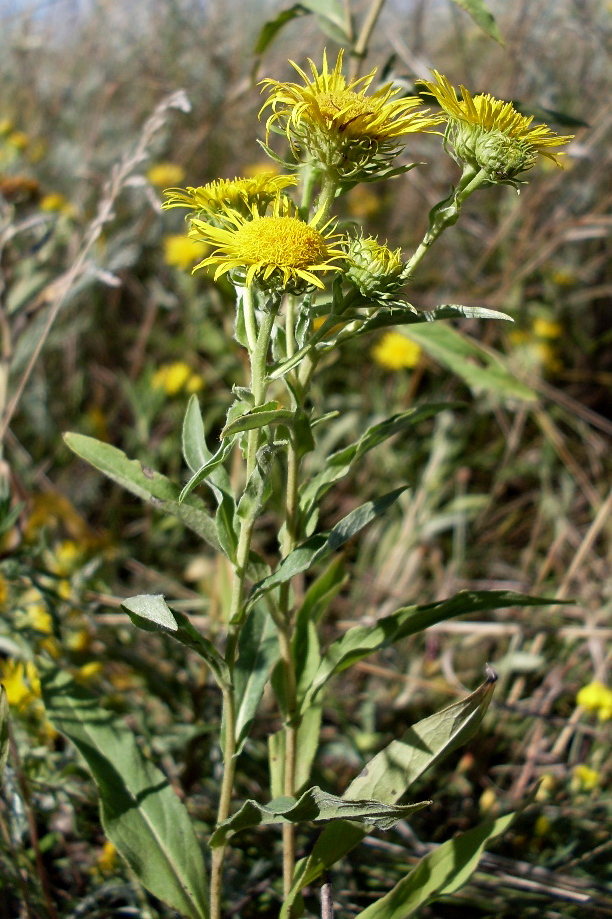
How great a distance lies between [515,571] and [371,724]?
920mm

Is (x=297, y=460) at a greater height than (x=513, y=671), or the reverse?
(x=297, y=460)

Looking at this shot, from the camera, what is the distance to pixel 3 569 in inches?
66.3

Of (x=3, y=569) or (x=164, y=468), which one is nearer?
(x=3, y=569)

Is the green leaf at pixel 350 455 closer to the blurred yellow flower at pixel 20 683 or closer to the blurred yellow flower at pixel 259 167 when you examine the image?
the blurred yellow flower at pixel 20 683

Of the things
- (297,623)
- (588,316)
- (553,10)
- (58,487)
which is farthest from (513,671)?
(553,10)

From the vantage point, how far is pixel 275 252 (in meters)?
1.01

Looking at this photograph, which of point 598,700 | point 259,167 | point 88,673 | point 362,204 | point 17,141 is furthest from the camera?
point 362,204

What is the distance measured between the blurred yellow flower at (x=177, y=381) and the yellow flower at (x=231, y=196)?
190 cm

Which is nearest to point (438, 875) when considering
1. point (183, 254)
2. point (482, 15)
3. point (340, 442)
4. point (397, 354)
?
point (482, 15)

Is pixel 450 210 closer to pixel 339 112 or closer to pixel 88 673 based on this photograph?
pixel 339 112

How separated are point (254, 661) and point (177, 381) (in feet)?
6.23

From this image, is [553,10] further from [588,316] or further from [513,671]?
[513,671]

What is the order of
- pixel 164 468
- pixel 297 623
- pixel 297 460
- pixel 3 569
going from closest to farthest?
pixel 297 460, pixel 297 623, pixel 3 569, pixel 164 468

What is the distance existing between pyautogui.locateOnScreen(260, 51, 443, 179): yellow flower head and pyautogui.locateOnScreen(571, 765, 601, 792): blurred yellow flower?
4.86 ft
